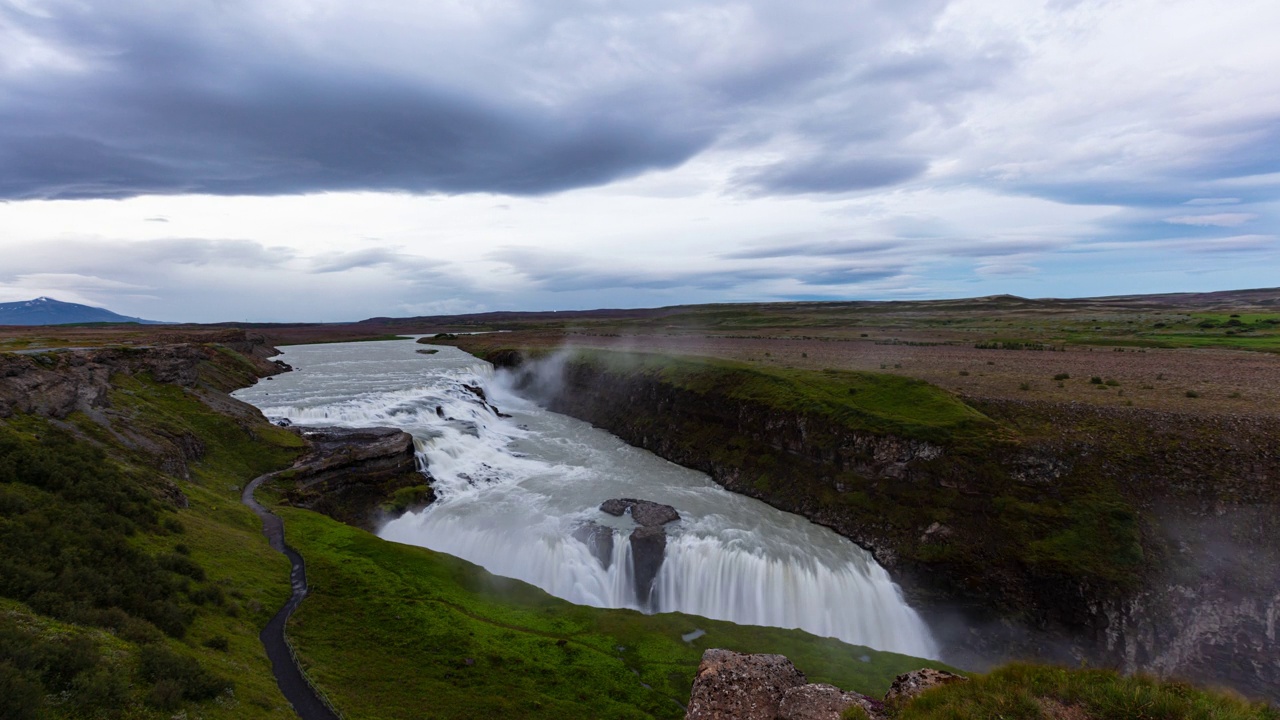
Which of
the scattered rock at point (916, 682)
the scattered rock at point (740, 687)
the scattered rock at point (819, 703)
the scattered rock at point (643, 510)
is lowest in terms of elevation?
the scattered rock at point (643, 510)

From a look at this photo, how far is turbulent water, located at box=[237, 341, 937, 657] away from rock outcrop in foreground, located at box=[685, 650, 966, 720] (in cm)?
1449

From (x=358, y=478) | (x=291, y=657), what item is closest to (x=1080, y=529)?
(x=291, y=657)

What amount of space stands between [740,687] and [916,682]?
3.98 metres

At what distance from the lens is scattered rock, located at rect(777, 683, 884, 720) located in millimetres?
11594

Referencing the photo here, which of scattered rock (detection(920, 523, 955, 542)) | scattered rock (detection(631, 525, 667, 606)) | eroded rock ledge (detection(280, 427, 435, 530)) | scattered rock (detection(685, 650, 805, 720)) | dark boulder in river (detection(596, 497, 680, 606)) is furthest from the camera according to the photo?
eroded rock ledge (detection(280, 427, 435, 530))

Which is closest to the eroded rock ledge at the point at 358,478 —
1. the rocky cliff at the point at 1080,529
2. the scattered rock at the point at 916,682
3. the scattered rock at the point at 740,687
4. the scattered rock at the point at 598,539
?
the scattered rock at the point at 598,539

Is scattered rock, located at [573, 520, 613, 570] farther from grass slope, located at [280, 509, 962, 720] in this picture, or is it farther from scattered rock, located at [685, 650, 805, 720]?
scattered rock, located at [685, 650, 805, 720]

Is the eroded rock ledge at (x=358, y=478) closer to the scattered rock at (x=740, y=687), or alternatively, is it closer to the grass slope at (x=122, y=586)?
the grass slope at (x=122, y=586)

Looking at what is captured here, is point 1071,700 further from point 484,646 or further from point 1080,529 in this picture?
point 1080,529

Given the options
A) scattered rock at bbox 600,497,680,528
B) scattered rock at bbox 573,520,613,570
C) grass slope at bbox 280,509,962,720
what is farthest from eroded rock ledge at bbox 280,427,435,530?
scattered rock at bbox 600,497,680,528

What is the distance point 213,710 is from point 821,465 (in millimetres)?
34454

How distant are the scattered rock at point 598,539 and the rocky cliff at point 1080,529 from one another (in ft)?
43.7

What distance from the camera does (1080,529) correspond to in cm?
2675

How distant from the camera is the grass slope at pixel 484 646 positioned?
16969 mm
